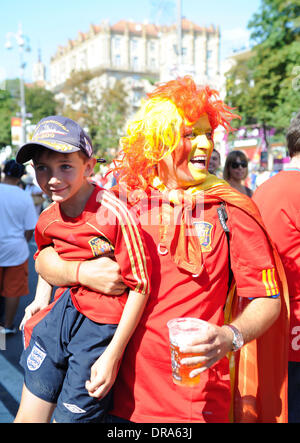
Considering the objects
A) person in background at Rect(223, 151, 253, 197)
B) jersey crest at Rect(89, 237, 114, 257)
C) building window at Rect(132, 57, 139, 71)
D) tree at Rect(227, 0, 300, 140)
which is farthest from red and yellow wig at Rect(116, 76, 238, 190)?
building window at Rect(132, 57, 139, 71)

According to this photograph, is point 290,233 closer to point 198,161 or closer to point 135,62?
point 198,161

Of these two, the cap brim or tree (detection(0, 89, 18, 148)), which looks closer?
the cap brim

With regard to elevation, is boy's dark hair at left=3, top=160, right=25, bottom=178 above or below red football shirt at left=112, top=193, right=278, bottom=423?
above

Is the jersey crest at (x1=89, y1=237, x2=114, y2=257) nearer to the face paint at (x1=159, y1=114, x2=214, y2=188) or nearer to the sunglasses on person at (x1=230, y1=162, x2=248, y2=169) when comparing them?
the face paint at (x1=159, y1=114, x2=214, y2=188)

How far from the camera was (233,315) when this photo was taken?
1695mm

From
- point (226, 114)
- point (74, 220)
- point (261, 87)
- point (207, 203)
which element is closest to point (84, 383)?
point (74, 220)

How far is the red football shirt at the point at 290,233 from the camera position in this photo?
2.13 metres

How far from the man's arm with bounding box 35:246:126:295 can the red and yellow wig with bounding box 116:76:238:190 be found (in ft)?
1.18

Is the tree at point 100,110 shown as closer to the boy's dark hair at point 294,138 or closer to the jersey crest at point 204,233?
the boy's dark hair at point 294,138

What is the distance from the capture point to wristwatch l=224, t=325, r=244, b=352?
54.3 inches

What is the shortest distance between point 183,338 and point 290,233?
106 cm

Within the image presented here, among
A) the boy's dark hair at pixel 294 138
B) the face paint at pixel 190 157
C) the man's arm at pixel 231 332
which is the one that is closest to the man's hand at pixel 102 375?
the man's arm at pixel 231 332

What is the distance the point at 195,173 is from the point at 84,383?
Result: 85 cm
